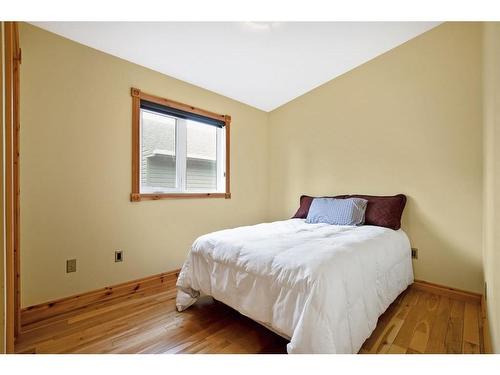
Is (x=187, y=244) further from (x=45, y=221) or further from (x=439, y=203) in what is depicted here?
(x=439, y=203)

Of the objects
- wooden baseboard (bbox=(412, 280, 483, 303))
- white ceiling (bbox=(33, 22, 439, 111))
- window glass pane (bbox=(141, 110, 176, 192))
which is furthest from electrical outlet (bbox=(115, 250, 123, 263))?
wooden baseboard (bbox=(412, 280, 483, 303))

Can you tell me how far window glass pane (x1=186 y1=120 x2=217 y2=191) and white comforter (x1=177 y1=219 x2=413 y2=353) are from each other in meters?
1.17

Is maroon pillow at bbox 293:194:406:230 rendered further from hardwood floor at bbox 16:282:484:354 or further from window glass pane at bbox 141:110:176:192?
window glass pane at bbox 141:110:176:192

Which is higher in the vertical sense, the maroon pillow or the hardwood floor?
the maroon pillow

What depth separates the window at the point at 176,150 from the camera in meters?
2.31

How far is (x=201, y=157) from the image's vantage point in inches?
114

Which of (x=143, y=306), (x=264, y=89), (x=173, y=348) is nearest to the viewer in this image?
(x=173, y=348)

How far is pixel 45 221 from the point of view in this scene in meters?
1.77

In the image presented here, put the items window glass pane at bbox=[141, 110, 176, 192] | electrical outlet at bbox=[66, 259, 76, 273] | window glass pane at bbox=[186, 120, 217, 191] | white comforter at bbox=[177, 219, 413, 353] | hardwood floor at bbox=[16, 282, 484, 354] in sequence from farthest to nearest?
1. window glass pane at bbox=[186, 120, 217, 191]
2. window glass pane at bbox=[141, 110, 176, 192]
3. electrical outlet at bbox=[66, 259, 76, 273]
4. hardwood floor at bbox=[16, 282, 484, 354]
5. white comforter at bbox=[177, 219, 413, 353]

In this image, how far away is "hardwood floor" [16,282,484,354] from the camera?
1.39 m

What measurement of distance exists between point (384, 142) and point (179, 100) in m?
2.24

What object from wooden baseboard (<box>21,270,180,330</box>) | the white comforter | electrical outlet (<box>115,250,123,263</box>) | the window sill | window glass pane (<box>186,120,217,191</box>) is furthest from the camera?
window glass pane (<box>186,120,217,191</box>)

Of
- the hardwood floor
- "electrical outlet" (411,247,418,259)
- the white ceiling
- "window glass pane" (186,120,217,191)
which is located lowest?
the hardwood floor

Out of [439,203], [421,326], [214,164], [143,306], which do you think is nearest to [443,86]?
[439,203]
